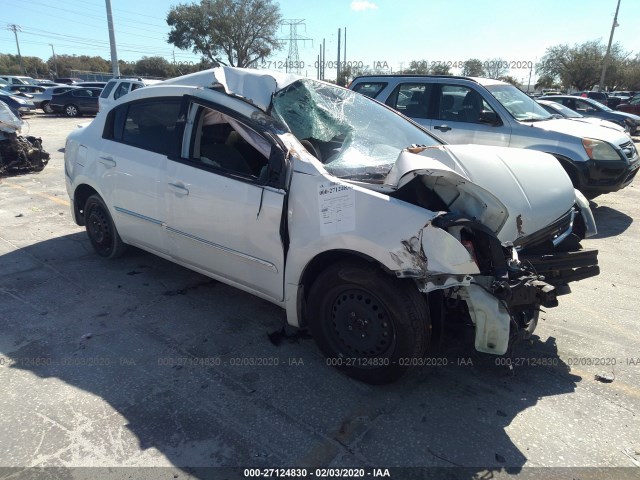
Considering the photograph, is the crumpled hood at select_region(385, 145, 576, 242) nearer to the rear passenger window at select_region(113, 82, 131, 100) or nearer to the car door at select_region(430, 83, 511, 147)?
the car door at select_region(430, 83, 511, 147)

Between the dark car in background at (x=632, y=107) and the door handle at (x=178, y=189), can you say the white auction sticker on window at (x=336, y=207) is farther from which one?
the dark car in background at (x=632, y=107)

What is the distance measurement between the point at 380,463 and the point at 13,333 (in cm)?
293

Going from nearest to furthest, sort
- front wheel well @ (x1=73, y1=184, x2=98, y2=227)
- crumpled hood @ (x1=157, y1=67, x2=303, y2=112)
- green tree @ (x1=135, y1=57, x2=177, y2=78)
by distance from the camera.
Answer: crumpled hood @ (x1=157, y1=67, x2=303, y2=112) < front wheel well @ (x1=73, y1=184, x2=98, y2=227) < green tree @ (x1=135, y1=57, x2=177, y2=78)

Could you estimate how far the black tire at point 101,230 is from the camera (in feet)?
14.9

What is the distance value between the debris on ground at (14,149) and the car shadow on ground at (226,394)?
21.0 feet

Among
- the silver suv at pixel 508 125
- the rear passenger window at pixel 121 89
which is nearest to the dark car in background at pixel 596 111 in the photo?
the silver suv at pixel 508 125

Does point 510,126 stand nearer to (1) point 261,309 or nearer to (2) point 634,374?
(2) point 634,374

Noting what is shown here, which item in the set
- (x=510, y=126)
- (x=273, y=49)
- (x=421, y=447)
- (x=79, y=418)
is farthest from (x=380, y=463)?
(x=273, y=49)

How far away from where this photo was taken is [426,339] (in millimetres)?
2633

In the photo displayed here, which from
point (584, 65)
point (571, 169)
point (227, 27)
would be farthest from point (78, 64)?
point (571, 169)

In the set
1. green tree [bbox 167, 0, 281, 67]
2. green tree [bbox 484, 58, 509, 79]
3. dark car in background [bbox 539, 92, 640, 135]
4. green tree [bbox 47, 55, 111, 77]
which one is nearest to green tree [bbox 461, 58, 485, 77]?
green tree [bbox 484, 58, 509, 79]

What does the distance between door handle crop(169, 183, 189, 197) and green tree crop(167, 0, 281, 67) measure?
43078mm

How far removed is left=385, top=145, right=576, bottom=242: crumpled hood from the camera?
2645mm

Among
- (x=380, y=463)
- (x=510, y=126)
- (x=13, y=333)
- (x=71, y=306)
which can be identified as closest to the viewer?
(x=380, y=463)
